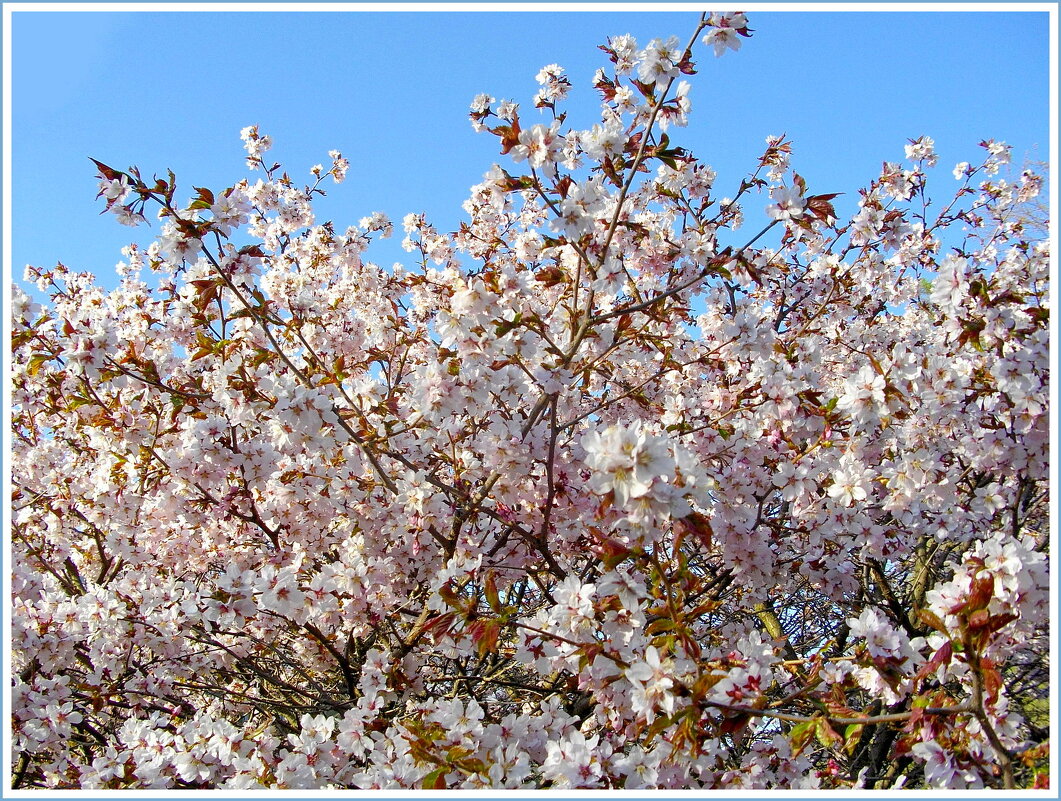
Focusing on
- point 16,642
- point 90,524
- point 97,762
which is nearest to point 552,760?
point 97,762

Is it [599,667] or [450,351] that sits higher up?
[450,351]

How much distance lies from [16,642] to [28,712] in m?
0.33

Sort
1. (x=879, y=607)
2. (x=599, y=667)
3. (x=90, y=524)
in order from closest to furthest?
(x=599, y=667) → (x=90, y=524) → (x=879, y=607)

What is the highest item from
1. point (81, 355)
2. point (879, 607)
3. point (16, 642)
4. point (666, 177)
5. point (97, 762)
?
point (666, 177)

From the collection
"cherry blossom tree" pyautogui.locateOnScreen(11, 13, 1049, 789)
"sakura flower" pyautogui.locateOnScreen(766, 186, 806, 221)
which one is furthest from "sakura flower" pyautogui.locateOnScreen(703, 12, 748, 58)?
"sakura flower" pyautogui.locateOnScreen(766, 186, 806, 221)

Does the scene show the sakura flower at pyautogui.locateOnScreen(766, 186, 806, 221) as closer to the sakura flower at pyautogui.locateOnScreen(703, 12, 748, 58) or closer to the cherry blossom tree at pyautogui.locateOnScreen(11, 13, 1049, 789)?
the cherry blossom tree at pyautogui.locateOnScreen(11, 13, 1049, 789)

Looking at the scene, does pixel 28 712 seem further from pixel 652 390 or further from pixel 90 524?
pixel 652 390

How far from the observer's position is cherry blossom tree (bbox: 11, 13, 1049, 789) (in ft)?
7.01

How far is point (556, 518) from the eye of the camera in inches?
135

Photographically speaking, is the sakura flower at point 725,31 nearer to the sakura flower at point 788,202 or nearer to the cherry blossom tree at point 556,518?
the cherry blossom tree at point 556,518

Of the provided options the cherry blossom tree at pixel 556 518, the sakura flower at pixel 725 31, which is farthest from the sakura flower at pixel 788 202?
the sakura flower at pixel 725 31

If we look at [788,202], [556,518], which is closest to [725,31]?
[788,202]

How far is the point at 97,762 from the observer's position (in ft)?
8.61

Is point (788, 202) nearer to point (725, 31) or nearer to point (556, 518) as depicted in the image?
point (725, 31)
